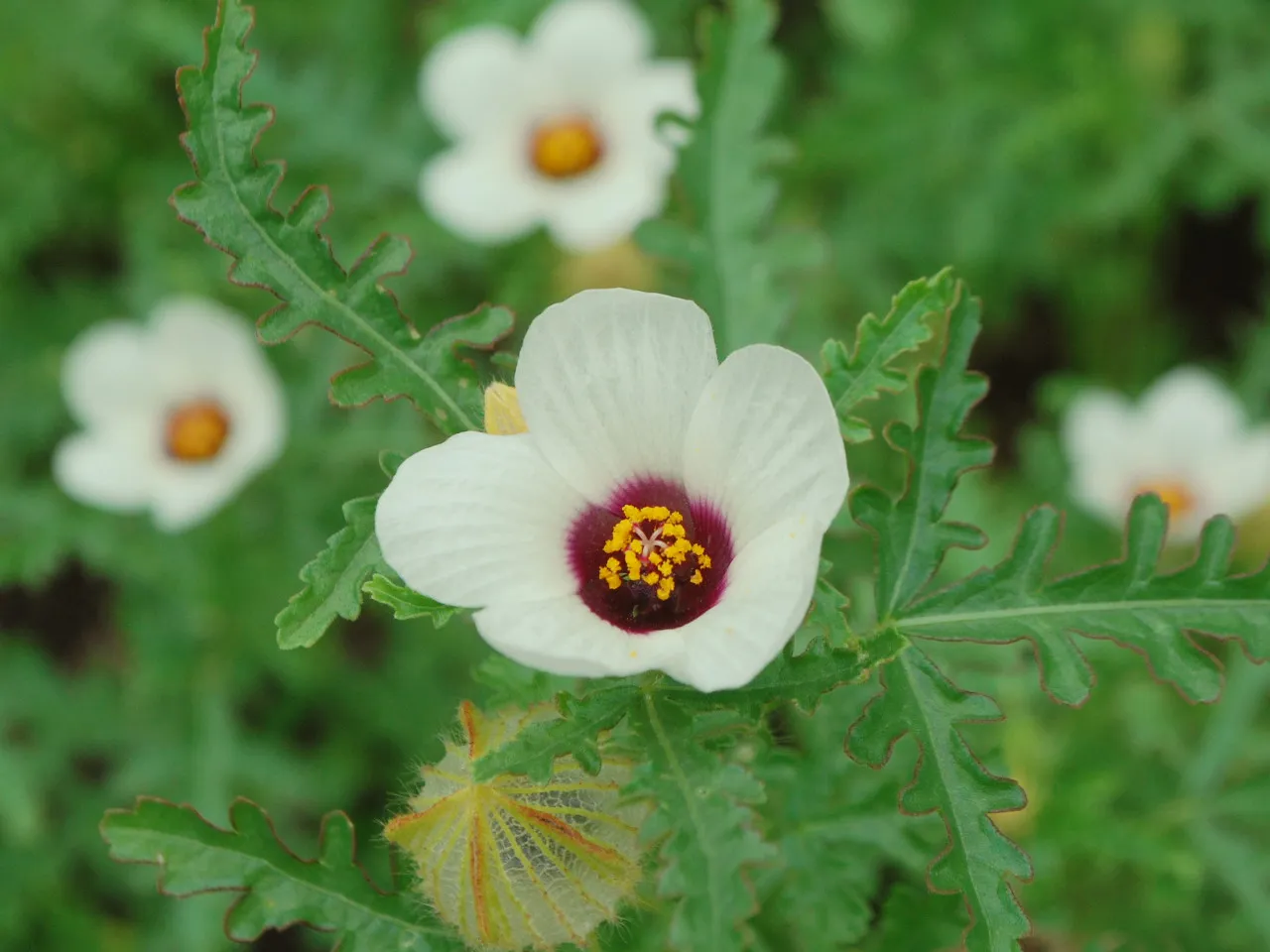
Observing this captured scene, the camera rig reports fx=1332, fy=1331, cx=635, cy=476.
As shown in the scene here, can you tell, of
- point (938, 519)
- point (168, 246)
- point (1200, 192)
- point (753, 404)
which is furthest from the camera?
point (168, 246)

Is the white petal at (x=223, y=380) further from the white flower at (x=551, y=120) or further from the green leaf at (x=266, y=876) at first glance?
the green leaf at (x=266, y=876)

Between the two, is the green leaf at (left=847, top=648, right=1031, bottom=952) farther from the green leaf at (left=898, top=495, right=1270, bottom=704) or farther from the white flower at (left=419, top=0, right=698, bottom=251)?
the white flower at (left=419, top=0, right=698, bottom=251)

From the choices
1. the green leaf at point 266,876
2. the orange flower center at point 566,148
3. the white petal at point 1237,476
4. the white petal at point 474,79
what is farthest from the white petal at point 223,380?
the white petal at point 1237,476

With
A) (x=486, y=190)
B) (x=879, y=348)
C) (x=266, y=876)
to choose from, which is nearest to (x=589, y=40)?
(x=486, y=190)

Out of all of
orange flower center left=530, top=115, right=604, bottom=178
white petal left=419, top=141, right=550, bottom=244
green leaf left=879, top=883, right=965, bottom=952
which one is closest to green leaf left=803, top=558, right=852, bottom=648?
green leaf left=879, top=883, right=965, bottom=952

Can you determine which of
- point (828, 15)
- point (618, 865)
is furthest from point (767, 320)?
point (828, 15)

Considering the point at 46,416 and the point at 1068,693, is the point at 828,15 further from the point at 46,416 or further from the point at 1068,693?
the point at 1068,693

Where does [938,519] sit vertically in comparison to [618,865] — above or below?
above
